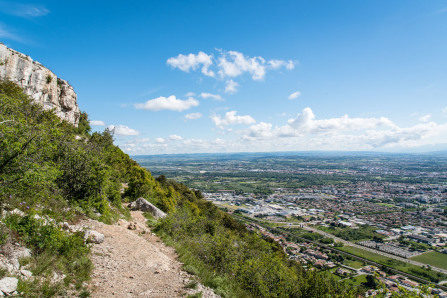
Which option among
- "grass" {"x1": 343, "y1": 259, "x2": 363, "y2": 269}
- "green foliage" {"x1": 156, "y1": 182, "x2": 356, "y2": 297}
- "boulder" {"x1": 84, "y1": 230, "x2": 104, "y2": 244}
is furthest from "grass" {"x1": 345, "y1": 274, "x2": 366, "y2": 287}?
"boulder" {"x1": 84, "y1": 230, "x2": 104, "y2": 244}

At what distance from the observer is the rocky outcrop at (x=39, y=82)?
25.7 meters

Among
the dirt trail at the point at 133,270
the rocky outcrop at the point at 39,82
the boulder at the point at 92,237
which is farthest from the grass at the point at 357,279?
the rocky outcrop at the point at 39,82

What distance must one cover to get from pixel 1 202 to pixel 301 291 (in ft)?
39.4

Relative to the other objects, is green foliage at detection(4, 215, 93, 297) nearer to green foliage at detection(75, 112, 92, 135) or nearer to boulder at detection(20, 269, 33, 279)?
boulder at detection(20, 269, 33, 279)

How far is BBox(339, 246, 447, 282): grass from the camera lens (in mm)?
31688

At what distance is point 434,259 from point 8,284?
5687 centimetres

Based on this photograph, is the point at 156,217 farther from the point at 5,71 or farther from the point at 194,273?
the point at 5,71

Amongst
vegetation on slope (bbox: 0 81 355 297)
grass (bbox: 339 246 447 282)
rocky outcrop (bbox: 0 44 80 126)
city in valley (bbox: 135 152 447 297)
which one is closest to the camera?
vegetation on slope (bbox: 0 81 355 297)

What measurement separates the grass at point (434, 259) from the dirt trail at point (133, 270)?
159ft

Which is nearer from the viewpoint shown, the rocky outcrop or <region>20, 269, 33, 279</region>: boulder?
<region>20, 269, 33, 279</region>: boulder

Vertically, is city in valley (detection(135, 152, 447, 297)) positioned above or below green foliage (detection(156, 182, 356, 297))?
below

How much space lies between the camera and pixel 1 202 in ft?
22.5

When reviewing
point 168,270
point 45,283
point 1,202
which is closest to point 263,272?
point 168,270

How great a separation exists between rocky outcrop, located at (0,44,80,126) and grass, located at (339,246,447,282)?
169ft
